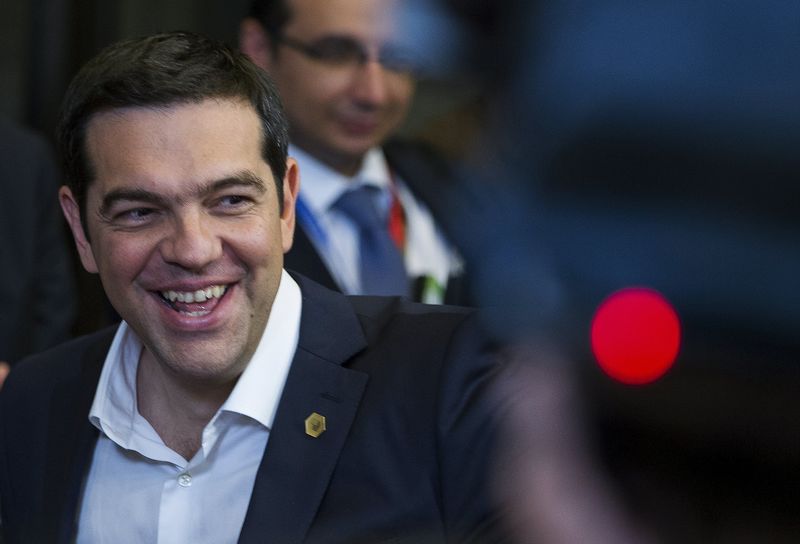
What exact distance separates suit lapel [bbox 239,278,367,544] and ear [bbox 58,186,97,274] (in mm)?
338

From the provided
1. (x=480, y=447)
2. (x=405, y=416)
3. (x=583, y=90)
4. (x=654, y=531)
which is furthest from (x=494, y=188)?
(x=405, y=416)

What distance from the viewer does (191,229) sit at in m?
1.73

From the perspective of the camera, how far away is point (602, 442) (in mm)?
833

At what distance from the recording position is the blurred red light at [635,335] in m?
0.74

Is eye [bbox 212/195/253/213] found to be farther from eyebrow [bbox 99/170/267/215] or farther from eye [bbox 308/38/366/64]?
eye [bbox 308/38/366/64]

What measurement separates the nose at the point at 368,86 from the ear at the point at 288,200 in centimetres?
40

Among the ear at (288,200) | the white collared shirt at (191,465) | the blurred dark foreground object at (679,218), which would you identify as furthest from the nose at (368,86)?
the blurred dark foreground object at (679,218)

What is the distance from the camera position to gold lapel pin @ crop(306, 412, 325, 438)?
1761 millimetres

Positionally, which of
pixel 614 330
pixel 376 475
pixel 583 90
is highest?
pixel 583 90

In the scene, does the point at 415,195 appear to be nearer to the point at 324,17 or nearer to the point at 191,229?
the point at 324,17

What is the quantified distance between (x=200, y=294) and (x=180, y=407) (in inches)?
9.2

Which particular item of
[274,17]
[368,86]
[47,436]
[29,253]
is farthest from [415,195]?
[29,253]

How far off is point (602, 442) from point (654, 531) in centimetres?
9

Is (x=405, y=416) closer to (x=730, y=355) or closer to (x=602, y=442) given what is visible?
(x=602, y=442)
